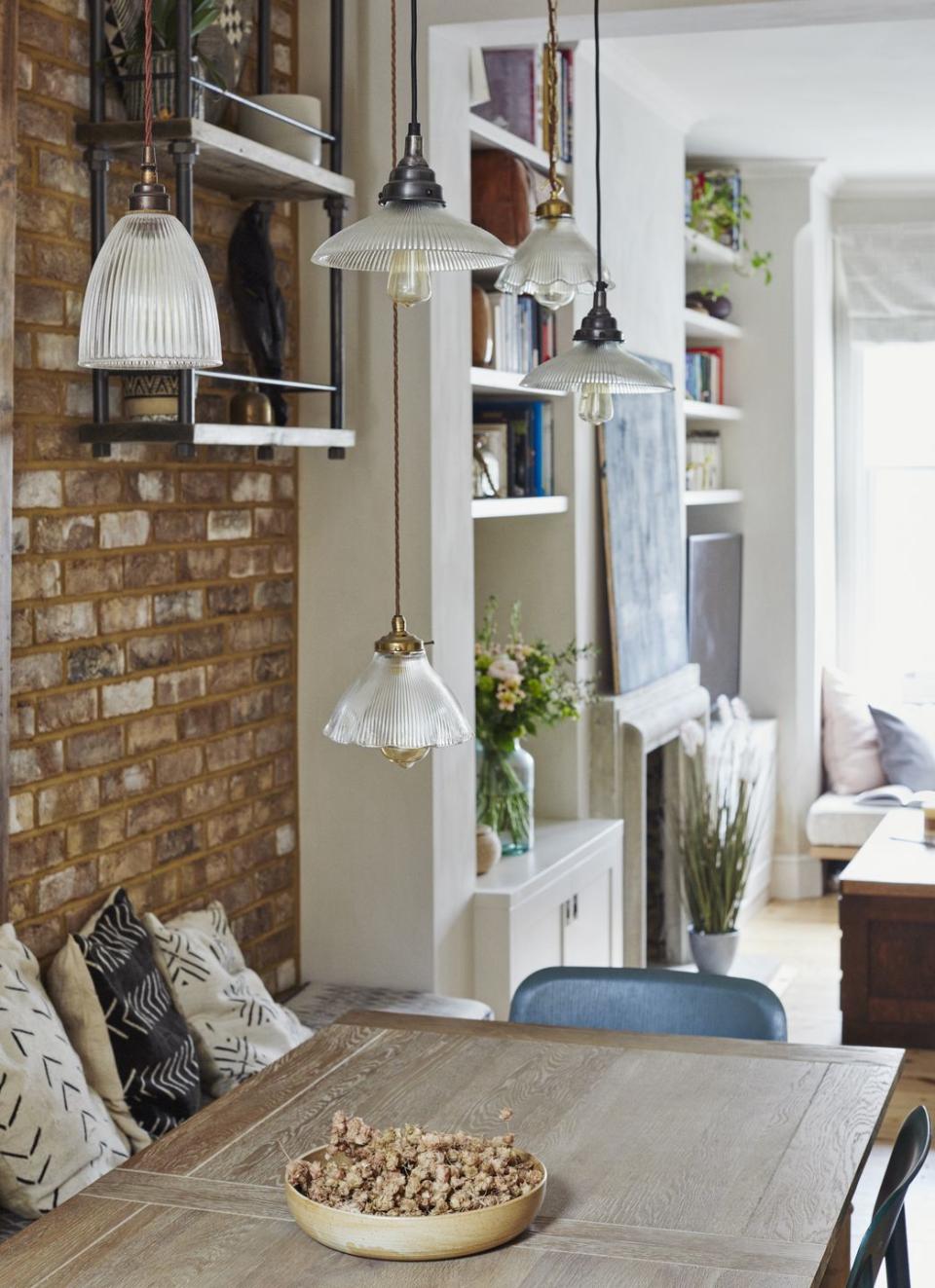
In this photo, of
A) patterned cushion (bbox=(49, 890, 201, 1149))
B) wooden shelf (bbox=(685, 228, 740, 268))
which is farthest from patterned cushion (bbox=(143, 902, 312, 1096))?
wooden shelf (bbox=(685, 228, 740, 268))

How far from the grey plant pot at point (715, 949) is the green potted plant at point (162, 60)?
3.22 metres

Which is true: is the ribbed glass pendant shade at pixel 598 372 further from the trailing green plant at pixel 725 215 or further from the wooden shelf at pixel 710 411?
the trailing green plant at pixel 725 215

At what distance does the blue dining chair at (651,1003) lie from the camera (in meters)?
2.60

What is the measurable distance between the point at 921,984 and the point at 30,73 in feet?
12.0

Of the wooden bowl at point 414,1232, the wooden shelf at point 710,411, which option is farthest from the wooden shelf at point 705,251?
the wooden bowl at point 414,1232

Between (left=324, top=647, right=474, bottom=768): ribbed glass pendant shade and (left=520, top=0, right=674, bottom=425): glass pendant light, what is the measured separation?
1.77 feet

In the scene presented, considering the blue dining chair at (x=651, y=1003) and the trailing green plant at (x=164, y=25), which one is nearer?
the blue dining chair at (x=651, y=1003)

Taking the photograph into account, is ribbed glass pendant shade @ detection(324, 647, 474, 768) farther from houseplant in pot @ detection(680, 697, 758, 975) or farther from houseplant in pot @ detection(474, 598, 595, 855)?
houseplant in pot @ detection(680, 697, 758, 975)

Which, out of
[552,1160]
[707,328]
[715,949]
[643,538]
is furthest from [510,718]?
[707,328]

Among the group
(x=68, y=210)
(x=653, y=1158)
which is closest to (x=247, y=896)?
(x=68, y=210)

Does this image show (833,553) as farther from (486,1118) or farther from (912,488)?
(486,1118)

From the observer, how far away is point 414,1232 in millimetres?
1646

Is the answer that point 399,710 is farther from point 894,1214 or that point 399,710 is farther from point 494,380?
point 494,380

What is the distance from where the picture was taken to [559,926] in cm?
411
